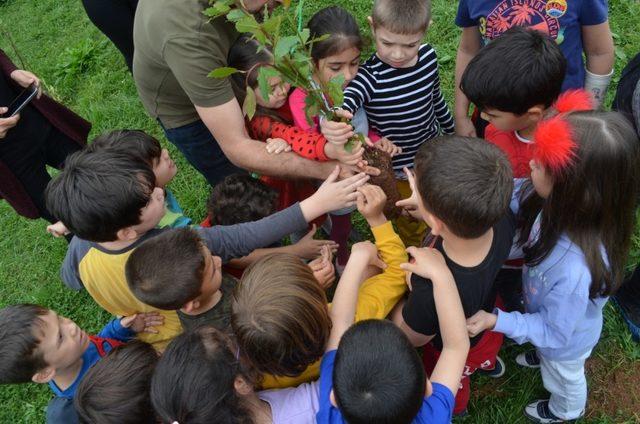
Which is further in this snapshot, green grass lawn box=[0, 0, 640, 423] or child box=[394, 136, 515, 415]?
green grass lawn box=[0, 0, 640, 423]

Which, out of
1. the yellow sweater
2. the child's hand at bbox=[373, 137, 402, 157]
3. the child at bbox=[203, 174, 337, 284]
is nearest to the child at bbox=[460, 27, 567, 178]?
the child's hand at bbox=[373, 137, 402, 157]

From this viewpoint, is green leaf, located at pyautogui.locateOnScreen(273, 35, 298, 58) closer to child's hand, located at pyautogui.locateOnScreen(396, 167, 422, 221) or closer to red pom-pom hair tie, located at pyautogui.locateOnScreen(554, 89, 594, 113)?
child's hand, located at pyautogui.locateOnScreen(396, 167, 422, 221)

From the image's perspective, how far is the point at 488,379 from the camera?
9.54 ft

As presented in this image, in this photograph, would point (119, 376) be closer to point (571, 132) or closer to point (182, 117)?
point (182, 117)

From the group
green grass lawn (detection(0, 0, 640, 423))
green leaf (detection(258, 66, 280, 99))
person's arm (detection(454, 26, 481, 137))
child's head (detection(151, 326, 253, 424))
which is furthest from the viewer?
person's arm (detection(454, 26, 481, 137))

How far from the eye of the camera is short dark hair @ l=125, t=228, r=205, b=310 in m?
1.98

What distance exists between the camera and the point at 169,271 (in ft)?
6.49

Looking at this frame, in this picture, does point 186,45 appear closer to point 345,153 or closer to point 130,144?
point 130,144

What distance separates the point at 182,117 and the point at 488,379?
2.37m

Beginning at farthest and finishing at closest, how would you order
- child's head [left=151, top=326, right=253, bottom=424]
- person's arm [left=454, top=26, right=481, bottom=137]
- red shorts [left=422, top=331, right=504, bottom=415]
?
person's arm [left=454, top=26, right=481, bottom=137] < red shorts [left=422, top=331, right=504, bottom=415] < child's head [left=151, top=326, right=253, bottom=424]

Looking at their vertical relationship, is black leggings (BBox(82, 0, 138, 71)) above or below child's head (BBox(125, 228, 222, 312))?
above

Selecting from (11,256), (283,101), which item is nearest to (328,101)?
(283,101)

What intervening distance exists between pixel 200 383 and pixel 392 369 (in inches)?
25.6

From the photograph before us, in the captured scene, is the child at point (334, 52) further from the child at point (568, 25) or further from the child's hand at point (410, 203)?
the child at point (568, 25)
